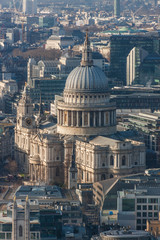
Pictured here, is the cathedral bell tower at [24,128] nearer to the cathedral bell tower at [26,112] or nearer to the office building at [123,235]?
the cathedral bell tower at [26,112]

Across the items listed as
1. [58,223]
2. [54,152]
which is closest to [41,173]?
[54,152]

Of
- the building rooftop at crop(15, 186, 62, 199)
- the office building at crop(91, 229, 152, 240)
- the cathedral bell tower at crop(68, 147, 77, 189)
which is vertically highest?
the office building at crop(91, 229, 152, 240)

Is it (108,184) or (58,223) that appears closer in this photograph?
(58,223)

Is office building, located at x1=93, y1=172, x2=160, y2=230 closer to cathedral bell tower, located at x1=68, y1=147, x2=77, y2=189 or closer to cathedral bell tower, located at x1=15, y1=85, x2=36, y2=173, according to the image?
cathedral bell tower, located at x1=68, y1=147, x2=77, y2=189

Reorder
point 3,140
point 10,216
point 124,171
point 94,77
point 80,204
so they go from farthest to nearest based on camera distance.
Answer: point 3,140 → point 94,77 → point 124,171 → point 80,204 → point 10,216

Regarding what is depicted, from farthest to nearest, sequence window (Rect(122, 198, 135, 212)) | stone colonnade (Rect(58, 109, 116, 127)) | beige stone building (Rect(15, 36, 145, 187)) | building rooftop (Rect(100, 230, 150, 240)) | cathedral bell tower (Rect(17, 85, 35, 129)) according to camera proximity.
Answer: cathedral bell tower (Rect(17, 85, 35, 129)), stone colonnade (Rect(58, 109, 116, 127)), beige stone building (Rect(15, 36, 145, 187)), window (Rect(122, 198, 135, 212)), building rooftop (Rect(100, 230, 150, 240))

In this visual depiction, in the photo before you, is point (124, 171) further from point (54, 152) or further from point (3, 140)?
point (3, 140)

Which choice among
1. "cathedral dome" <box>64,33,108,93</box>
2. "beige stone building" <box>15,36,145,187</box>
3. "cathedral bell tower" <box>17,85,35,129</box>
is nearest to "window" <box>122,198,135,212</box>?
"beige stone building" <box>15,36,145,187</box>

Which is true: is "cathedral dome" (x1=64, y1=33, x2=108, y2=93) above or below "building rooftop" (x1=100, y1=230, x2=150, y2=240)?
above

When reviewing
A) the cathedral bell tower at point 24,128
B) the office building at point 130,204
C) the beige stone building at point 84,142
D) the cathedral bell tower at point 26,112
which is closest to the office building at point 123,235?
the office building at point 130,204
